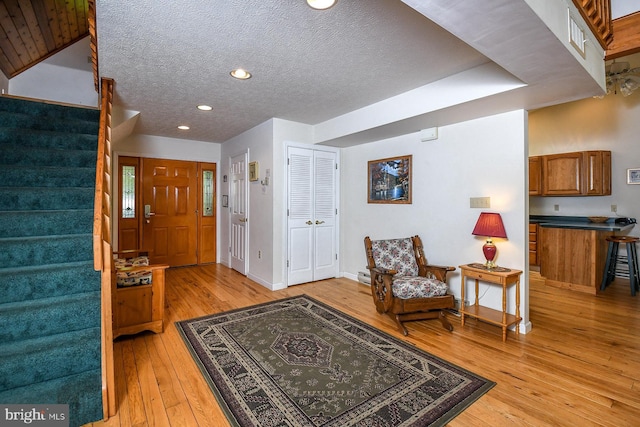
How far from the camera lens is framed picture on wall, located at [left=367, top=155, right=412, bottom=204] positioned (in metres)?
3.90

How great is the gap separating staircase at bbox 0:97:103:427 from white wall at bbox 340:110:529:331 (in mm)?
3307

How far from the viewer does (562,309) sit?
348 centimetres

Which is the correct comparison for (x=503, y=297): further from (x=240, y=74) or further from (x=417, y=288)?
(x=240, y=74)

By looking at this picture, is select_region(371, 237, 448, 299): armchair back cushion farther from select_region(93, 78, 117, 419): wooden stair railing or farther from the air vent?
select_region(93, 78, 117, 419): wooden stair railing

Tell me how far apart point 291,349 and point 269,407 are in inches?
27.8

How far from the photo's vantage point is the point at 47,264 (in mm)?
2201

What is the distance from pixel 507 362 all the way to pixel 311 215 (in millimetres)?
2982

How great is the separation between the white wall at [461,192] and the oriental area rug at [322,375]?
51.9 inches

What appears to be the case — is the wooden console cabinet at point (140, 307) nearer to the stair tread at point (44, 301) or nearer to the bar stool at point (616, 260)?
the stair tread at point (44, 301)

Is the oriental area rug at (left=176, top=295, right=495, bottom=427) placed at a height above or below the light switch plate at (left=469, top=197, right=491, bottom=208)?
below

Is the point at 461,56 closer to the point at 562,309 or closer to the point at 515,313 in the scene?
the point at 515,313

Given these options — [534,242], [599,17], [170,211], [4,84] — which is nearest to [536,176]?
[534,242]

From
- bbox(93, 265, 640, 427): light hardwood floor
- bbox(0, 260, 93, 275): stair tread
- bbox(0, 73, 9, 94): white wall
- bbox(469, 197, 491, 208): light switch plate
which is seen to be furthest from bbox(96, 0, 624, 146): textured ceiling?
bbox(93, 265, 640, 427): light hardwood floor

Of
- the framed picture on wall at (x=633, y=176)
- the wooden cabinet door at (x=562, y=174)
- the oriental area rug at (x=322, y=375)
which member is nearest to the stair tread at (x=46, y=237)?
the oriental area rug at (x=322, y=375)
